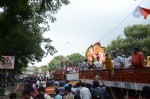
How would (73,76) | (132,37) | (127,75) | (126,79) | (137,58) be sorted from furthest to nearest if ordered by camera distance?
(132,37) < (73,76) < (126,79) < (127,75) < (137,58)

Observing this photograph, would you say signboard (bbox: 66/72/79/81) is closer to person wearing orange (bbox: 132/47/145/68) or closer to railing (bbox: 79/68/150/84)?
railing (bbox: 79/68/150/84)

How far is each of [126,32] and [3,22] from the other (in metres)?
56.4

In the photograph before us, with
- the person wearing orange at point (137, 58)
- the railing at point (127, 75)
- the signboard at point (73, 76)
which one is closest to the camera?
the railing at point (127, 75)

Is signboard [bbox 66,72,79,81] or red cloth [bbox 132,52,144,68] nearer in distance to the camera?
red cloth [bbox 132,52,144,68]

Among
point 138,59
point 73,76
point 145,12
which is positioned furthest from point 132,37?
point 138,59

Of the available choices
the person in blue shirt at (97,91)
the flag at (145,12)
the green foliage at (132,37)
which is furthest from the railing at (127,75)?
the green foliage at (132,37)

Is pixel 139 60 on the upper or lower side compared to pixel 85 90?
upper

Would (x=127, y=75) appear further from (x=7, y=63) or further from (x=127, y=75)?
(x=7, y=63)

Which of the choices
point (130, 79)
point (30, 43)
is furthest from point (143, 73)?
point (30, 43)

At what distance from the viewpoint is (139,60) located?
12.2m

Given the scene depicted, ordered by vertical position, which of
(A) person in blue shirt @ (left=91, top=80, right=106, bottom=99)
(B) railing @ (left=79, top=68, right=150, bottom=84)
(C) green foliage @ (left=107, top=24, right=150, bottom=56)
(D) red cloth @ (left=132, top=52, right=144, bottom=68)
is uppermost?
(C) green foliage @ (left=107, top=24, right=150, bottom=56)

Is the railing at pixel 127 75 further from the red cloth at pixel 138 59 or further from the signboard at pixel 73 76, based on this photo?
the signboard at pixel 73 76

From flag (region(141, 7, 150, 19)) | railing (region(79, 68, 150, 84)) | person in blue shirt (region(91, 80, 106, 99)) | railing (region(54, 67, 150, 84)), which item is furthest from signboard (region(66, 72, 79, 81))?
person in blue shirt (region(91, 80, 106, 99))

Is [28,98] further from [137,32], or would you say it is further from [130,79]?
[137,32]
